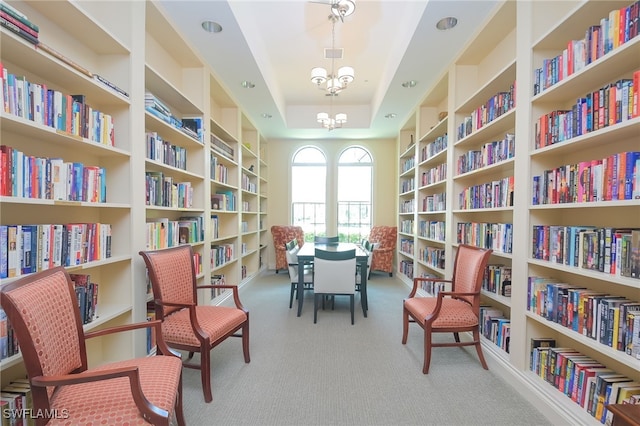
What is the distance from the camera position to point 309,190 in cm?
637

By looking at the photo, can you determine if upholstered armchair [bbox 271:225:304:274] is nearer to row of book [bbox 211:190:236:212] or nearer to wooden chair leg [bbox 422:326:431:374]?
row of book [bbox 211:190:236:212]

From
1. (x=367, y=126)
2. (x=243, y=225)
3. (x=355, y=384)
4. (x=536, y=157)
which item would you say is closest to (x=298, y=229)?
(x=243, y=225)

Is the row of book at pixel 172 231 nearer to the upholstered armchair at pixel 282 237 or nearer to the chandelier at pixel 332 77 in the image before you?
the chandelier at pixel 332 77

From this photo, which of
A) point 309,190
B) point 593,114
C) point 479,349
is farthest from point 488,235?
point 309,190

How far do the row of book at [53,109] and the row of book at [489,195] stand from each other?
121 inches

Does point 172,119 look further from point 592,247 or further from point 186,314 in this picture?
point 592,247

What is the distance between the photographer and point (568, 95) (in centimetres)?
179

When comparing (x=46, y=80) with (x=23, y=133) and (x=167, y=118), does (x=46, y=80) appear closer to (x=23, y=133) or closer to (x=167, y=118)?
(x=23, y=133)

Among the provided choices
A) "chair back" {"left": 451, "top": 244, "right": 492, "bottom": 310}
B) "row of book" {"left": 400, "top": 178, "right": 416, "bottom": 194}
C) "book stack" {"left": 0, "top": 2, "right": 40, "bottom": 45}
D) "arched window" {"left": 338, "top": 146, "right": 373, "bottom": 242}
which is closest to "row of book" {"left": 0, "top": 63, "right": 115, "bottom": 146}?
"book stack" {"left": 0, "top": 2, "right": 40, "bottom": 45}

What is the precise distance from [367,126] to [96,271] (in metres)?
4.79

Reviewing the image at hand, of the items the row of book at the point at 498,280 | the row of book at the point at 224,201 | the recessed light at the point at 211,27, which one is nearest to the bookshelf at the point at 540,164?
the row of book at the point at 498,280

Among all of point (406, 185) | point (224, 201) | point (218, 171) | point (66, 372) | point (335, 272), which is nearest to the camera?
point (66, 372)

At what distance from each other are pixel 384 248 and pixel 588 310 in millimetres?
3900

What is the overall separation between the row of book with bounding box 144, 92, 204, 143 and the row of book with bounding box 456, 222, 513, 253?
10.1 feet
